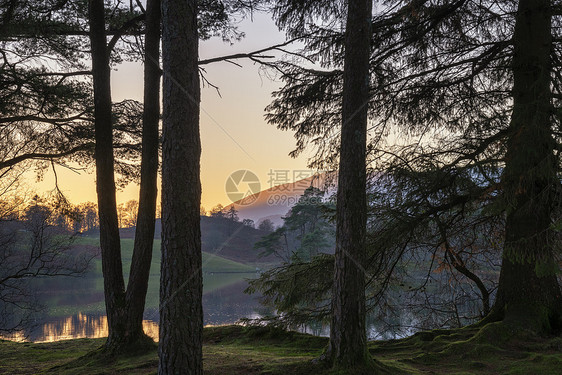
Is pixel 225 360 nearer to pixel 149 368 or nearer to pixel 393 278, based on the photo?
pixel 149 368

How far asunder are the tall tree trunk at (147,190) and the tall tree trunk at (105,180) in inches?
8.9

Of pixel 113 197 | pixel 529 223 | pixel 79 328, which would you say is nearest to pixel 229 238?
pixel 79 328

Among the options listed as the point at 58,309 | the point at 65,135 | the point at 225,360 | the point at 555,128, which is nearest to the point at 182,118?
the point at 225,360

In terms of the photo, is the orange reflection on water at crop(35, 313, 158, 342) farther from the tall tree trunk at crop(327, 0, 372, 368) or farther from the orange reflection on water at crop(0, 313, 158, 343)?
the tall tree trunk at crop(327, 0, 372, 368)

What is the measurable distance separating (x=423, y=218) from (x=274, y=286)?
95.0 inches

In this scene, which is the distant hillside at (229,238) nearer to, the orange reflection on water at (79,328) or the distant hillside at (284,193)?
the orange reflection on water at (79,328)

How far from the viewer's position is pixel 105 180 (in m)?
6.07

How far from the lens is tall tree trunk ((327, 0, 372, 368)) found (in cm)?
369

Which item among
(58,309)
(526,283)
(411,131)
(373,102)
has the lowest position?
(58,309)

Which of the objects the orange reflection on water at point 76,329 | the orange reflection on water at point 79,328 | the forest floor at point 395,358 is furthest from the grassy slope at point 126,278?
the forest floor at point 395,358

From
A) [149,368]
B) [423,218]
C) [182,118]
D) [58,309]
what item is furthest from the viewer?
[58,309]

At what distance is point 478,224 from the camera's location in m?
5.92

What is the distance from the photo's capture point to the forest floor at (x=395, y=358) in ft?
13.1

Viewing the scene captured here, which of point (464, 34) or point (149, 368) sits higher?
point (464, 34)
